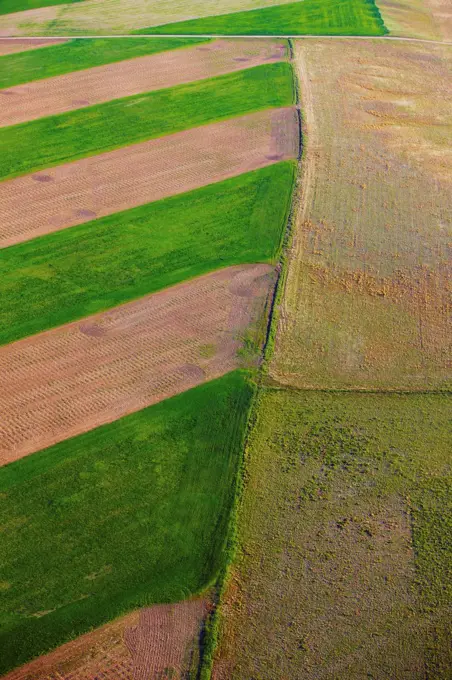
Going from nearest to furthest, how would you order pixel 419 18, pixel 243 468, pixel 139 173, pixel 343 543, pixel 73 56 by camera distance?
pixel 343 543 < pixel 243 468 < pixel 139 173 < pixel 73 56 < pixel 419 18

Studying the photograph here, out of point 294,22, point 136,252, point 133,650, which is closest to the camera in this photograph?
point 133,650

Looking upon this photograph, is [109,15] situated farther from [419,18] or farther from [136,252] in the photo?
[136,252]

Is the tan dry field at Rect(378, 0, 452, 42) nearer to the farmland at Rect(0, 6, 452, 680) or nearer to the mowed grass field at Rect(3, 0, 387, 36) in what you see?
the mowed grass field at Rect(3, 0, 387, 36)

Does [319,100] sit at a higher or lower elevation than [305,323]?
higher

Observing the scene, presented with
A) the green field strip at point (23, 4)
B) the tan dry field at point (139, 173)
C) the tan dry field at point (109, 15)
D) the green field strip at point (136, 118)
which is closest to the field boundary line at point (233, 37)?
the tan dry field at point (109, 15)

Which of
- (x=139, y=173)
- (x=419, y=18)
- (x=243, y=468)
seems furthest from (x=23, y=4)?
(x=243, y=468)

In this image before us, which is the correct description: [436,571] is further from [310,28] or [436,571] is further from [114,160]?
[310,28]

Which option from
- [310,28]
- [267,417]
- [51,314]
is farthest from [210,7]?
[267,417]
